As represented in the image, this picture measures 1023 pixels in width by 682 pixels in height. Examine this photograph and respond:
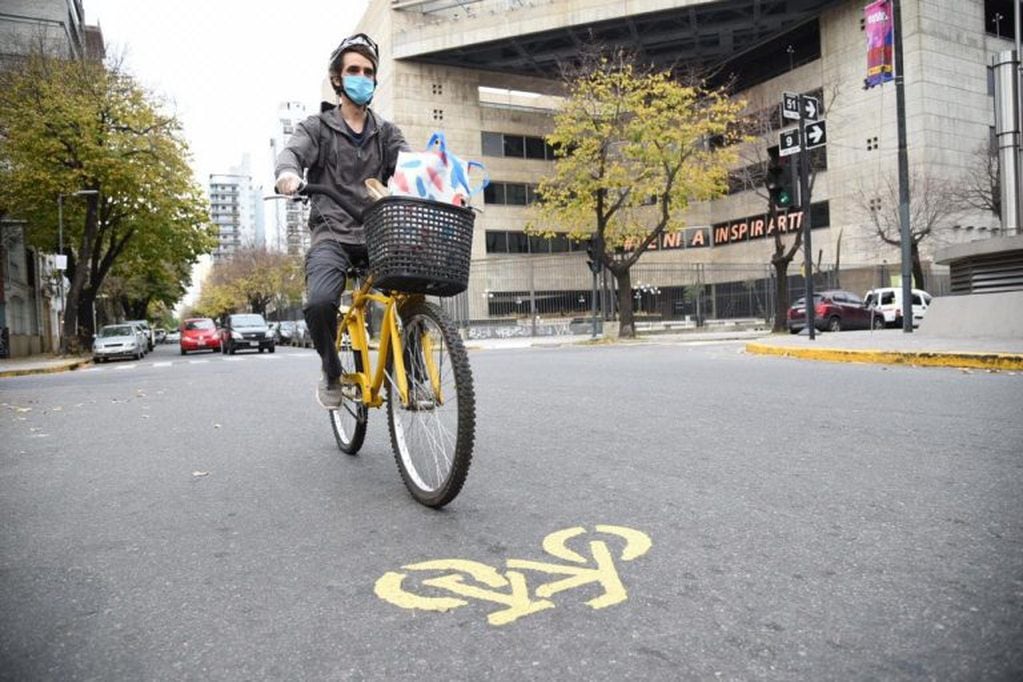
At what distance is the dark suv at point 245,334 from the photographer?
29.9m

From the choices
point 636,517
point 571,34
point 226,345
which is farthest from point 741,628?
point 571,34

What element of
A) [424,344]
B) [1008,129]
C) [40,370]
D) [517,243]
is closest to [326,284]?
[424,344]

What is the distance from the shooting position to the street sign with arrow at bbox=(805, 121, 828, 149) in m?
16.2

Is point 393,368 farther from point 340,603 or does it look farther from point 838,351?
point 838,351

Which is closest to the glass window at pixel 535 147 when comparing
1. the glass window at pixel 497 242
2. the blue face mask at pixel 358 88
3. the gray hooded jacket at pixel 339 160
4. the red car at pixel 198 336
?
the glass window at pixel 497 242

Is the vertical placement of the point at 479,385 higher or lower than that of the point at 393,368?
lower

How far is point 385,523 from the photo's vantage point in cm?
307

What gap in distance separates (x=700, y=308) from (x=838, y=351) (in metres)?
21.5

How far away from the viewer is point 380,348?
3850 millimetres

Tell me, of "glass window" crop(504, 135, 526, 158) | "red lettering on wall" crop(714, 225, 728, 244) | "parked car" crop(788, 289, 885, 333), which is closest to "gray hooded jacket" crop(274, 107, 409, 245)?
"parked car" crop(788, 289, 885, 333)

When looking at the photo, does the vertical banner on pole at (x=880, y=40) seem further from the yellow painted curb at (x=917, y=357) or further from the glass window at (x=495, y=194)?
the glass window at (x=495, y=194)

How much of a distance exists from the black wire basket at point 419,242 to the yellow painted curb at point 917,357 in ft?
27.6

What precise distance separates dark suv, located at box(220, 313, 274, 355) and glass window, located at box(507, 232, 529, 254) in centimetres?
1917

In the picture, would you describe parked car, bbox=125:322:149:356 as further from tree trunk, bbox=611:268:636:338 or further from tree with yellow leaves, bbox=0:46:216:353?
tree trunk, bbox=611:268:636:338
